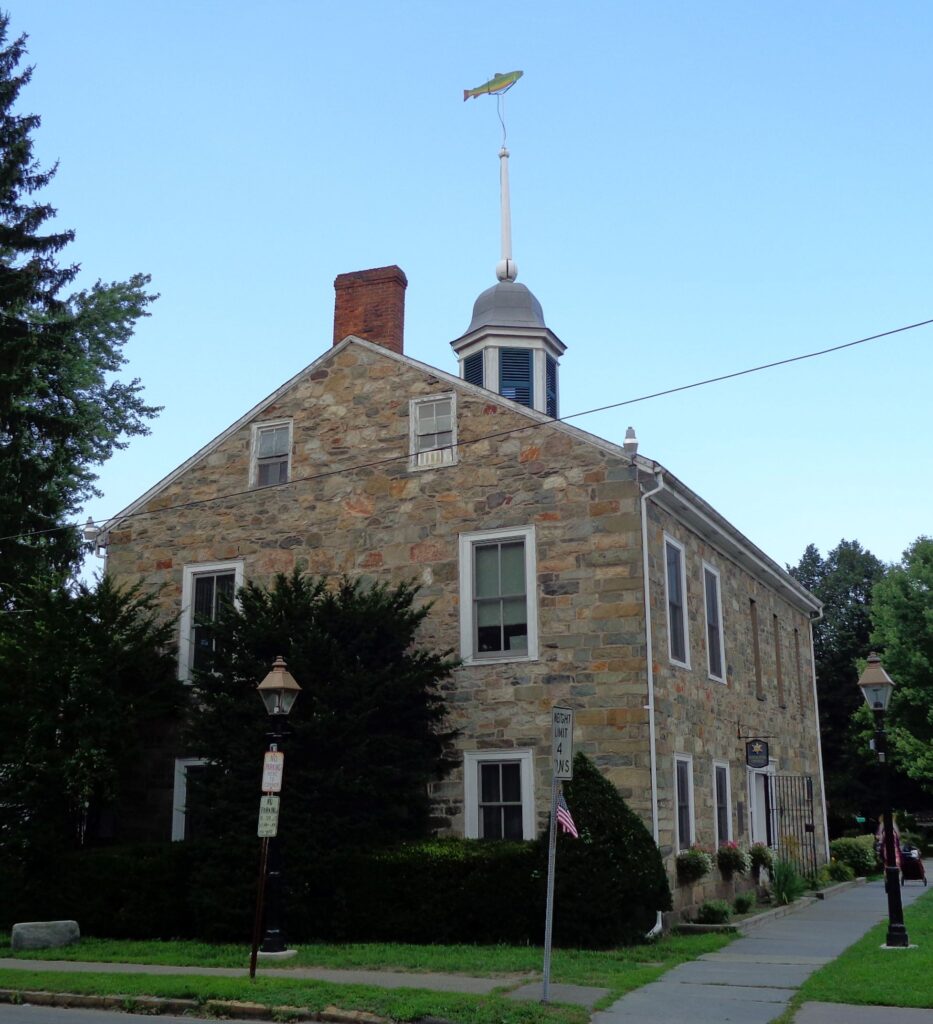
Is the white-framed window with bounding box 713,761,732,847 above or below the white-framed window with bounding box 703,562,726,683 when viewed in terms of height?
below

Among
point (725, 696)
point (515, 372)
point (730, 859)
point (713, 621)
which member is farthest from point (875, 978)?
point (515, 372)

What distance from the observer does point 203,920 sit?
607 inches

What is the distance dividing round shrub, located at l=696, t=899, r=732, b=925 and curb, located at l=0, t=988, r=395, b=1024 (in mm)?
7924

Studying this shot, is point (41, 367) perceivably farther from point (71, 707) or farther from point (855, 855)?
point (855, 855)

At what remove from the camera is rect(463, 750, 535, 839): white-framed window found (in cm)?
1645

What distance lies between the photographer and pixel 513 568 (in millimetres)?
17469

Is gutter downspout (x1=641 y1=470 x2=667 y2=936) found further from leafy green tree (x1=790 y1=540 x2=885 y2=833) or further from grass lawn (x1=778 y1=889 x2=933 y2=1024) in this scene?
leafy green tree (x1=790 y1=540 x2=885 y2=833)

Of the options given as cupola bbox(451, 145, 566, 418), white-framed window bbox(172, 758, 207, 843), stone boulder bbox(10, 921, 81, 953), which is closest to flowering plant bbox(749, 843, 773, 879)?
cupola bbox(451, 145, 566, 418)

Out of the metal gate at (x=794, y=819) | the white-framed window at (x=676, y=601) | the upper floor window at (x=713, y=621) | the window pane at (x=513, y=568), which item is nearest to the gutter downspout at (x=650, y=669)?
the white-framed window at (x=676, y=601)

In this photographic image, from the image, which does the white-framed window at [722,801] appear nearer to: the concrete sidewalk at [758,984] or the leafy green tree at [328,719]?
the concrete sidewalk at [758,984]

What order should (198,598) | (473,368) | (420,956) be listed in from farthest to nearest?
(473,368) → (198,598) → (420,956)

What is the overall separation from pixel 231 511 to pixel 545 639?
6.08 meters

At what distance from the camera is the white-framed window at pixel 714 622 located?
1995 centimetres

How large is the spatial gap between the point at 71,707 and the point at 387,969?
6.89 m
